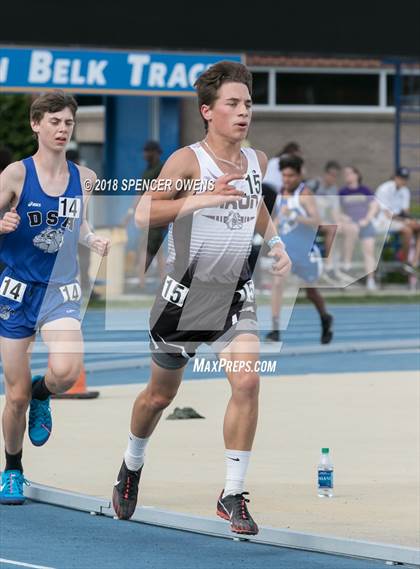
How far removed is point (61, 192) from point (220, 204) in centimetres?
142

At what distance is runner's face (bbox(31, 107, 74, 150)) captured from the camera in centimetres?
907

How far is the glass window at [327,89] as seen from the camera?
43562 mm

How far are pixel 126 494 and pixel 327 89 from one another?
35739 millimetres

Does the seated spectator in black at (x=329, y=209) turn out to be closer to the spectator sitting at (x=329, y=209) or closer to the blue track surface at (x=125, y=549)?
the spectator sitting at (x=329, y=209)

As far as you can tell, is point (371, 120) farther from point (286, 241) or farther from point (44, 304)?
point (44, 304)

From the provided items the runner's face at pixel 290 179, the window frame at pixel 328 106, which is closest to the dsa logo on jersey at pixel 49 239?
the runner's face at pixel 290 179

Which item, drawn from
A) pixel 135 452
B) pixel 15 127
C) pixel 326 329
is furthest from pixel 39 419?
pixel 15 127

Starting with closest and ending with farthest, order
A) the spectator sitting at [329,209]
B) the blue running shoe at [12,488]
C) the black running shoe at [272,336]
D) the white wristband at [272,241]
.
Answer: the white wristband at [272,241] < the blue running shoe at [12,488] < the black running shoe at [272,336] < the spectator sitting at [329,209]

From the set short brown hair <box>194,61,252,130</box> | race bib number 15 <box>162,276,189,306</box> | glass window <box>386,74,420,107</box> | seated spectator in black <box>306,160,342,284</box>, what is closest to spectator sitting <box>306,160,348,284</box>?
seated spectator in black <box>306,160,342,284</box>

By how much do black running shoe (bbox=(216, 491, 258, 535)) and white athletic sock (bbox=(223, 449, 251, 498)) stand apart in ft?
0.16

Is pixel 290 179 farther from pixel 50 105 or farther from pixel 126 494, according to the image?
pixel 126 494

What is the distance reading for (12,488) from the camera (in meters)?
9.80

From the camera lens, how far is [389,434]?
499 inches

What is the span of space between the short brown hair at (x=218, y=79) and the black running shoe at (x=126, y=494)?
2.08 meters
